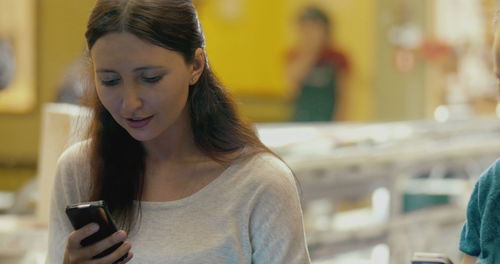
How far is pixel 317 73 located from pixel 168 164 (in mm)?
6453

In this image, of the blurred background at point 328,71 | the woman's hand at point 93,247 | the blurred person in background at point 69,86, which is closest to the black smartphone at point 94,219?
the woman's hand at point 93,247

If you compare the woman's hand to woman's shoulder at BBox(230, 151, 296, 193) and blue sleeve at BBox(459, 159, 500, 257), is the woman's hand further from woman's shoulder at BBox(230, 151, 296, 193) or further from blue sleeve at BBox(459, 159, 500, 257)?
blue sleeve at BBox(459, 159, 500, 257)

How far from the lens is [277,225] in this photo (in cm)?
173

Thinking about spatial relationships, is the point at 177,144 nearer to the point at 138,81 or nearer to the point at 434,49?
the point at 138,81

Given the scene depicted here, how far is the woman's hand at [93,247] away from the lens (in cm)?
160

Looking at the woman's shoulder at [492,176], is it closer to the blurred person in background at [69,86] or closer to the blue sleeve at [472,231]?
the blue sleeve at [472,231]

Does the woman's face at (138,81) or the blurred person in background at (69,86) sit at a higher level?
the woman's face at (138,81)

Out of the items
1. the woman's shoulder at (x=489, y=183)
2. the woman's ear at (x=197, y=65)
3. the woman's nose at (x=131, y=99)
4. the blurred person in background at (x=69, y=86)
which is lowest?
the blurred person in background at (x=69, y=86)

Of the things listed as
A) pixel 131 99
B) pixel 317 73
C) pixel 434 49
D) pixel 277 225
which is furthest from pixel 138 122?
pixel 434 49

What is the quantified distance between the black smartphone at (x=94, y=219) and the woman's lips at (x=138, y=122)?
17 cm

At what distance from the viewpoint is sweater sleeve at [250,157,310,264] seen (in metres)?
1.72

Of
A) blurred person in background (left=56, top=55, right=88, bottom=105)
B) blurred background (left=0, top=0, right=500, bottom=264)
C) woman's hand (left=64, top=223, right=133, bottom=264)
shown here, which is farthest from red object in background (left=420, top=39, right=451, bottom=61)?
woman's hand (left=64, top=223, right=133, bottom=264)

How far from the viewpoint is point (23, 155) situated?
27.3 ft

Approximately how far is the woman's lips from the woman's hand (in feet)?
0.64
